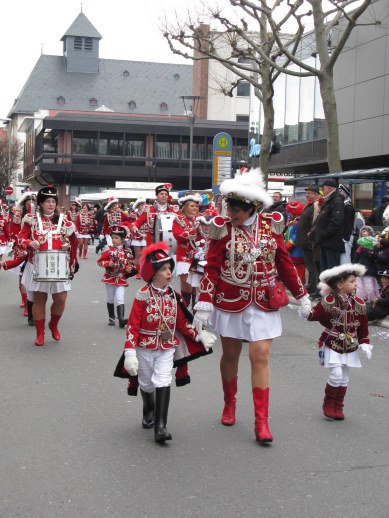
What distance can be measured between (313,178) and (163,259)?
16.1m

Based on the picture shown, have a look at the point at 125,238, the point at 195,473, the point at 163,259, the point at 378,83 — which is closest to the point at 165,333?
the point at 163,259

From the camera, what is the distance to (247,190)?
19.3ft

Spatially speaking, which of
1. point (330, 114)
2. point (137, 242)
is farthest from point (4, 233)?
point (330, 114)

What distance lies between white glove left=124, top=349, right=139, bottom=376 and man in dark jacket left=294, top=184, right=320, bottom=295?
898 centimetres

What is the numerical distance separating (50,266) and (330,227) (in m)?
5.46

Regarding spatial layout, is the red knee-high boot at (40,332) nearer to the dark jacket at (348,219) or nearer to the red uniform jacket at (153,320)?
the red uniform jacket at (153,320)

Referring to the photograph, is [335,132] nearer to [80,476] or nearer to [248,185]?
[248,185]

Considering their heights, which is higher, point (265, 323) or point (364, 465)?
point (265, 323)

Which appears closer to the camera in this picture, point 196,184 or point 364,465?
point 364,465

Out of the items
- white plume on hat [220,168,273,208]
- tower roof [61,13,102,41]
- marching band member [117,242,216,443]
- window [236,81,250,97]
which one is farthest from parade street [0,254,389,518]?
tower roof [61,13,102,41]

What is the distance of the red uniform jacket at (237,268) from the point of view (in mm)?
5906

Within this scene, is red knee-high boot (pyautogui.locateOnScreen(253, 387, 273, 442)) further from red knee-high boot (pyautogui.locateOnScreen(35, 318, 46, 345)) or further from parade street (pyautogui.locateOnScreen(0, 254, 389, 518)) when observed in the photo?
red knee-high boot (pyautogui.locateOnScreen(35, 318, 46, 345))

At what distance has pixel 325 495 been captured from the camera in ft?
15.5

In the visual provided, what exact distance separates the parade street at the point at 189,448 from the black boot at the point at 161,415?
0.08 meters
